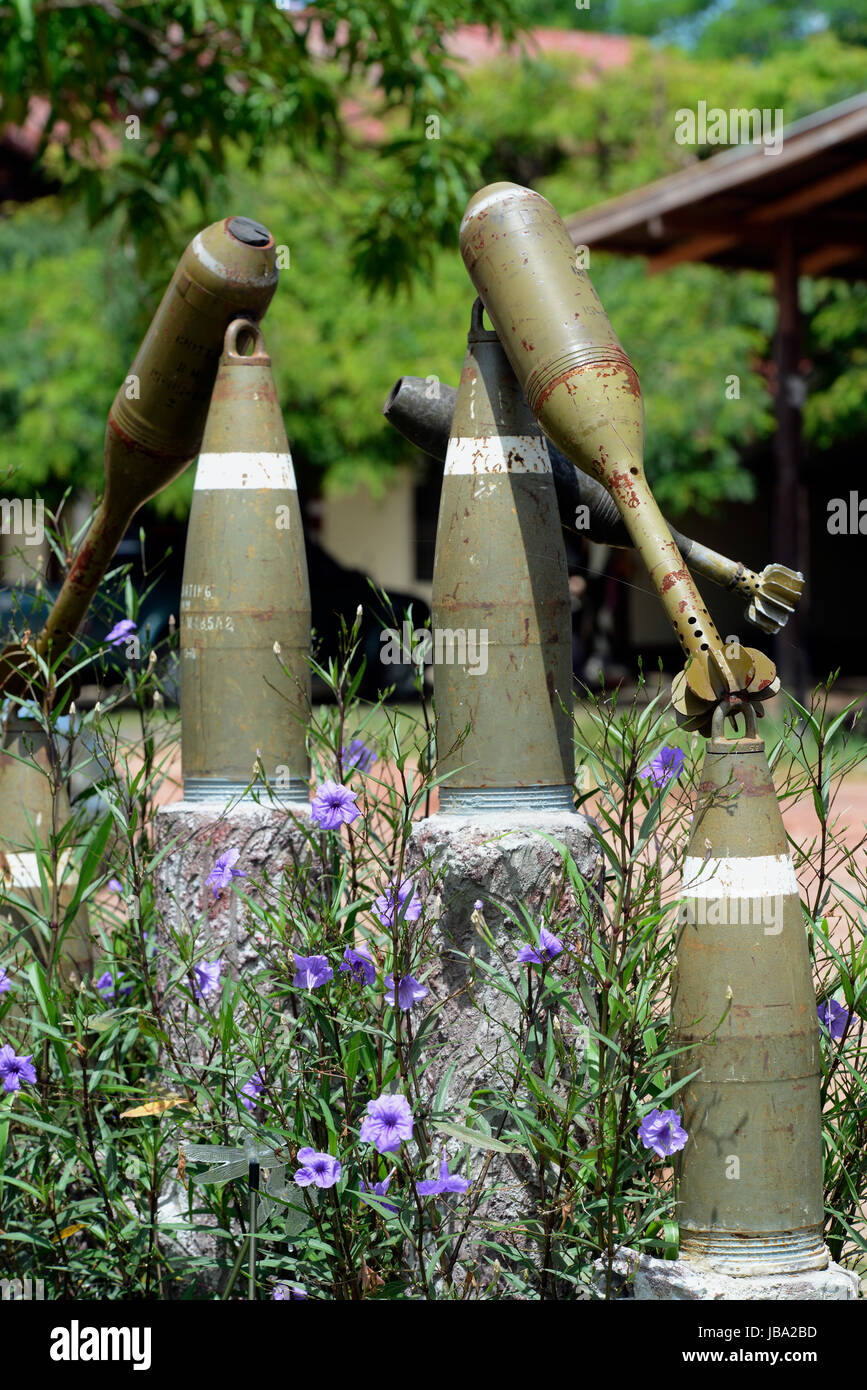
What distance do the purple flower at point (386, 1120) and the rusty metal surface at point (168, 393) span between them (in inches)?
48.7

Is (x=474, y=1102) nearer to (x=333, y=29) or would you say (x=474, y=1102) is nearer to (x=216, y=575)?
(x=216, y=575)

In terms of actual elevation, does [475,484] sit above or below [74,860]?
above

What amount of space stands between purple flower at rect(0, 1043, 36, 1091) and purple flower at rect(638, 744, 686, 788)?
3.21 feet

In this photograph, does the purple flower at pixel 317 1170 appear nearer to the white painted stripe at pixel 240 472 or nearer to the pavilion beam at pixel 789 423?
the white painted stripe at pixel 240 472

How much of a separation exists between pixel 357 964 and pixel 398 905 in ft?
0.39

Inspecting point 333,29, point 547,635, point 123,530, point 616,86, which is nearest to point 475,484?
point 547,635

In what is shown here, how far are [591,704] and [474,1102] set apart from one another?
1.92 ft

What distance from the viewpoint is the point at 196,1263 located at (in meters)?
2.14

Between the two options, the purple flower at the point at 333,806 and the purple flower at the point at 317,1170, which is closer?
the purple flower at the point at 317,1170

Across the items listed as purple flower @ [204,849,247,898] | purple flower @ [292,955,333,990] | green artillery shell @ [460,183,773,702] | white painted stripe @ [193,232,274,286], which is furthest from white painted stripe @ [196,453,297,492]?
purple flower @ [292,955,333,990]

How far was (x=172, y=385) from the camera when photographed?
8.87ft

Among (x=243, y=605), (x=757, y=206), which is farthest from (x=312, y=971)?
(x=757, y=206)

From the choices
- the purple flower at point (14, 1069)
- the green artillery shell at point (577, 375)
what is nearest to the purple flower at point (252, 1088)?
the purple flower at point (14, 1069)

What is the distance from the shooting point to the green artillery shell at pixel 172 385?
2609 millimetres
